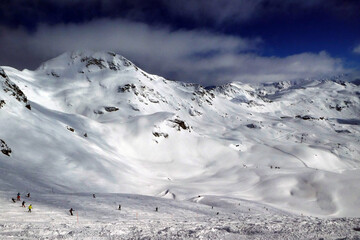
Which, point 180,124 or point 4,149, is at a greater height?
point 180,124

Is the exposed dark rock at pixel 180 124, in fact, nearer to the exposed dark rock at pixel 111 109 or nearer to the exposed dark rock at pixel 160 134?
the exposed dark rock at pixel 160 134

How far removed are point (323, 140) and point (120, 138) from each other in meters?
137

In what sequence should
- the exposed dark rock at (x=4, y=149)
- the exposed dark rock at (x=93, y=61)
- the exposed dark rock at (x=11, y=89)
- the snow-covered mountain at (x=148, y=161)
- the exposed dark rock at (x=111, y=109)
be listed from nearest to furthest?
the exposed dark rock at (x=4, y=149)
the snow-covered mountain at (x=148, y=161)
the exposed dark rock at (x=11, y=89)
the exposed dark rock at (x=111, y=109)
the exposed dark rock at (x=93, y=61)

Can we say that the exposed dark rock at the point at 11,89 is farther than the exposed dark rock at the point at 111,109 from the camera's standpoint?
No

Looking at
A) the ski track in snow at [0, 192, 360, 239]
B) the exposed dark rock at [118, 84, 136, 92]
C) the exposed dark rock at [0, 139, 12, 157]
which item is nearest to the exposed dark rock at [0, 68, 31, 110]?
the exposed dark rock at [0, 139, 12, 157]

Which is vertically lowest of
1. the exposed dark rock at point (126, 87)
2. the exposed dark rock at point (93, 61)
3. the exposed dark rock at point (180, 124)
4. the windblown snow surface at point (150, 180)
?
the windblown snow surface at point (150, 180)

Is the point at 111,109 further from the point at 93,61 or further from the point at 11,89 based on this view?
the point at 11,89

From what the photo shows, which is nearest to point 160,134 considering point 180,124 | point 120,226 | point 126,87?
point 180,124

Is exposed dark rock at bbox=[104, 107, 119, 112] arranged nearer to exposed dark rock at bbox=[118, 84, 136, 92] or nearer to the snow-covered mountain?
the snow-covered mountain

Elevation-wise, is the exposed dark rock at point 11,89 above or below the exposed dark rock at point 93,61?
below

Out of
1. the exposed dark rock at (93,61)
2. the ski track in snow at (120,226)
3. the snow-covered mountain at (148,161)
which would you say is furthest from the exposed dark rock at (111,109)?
the ski track in snow at (120,226)

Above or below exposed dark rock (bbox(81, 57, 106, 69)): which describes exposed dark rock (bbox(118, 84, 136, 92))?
below

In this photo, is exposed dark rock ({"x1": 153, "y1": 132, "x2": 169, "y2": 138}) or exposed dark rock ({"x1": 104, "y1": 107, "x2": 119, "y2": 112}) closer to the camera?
exposed dark rock ({"x1": 153, "y1": 132, "x2": 169, "y2": 138})

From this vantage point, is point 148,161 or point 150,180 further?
point 148,161
